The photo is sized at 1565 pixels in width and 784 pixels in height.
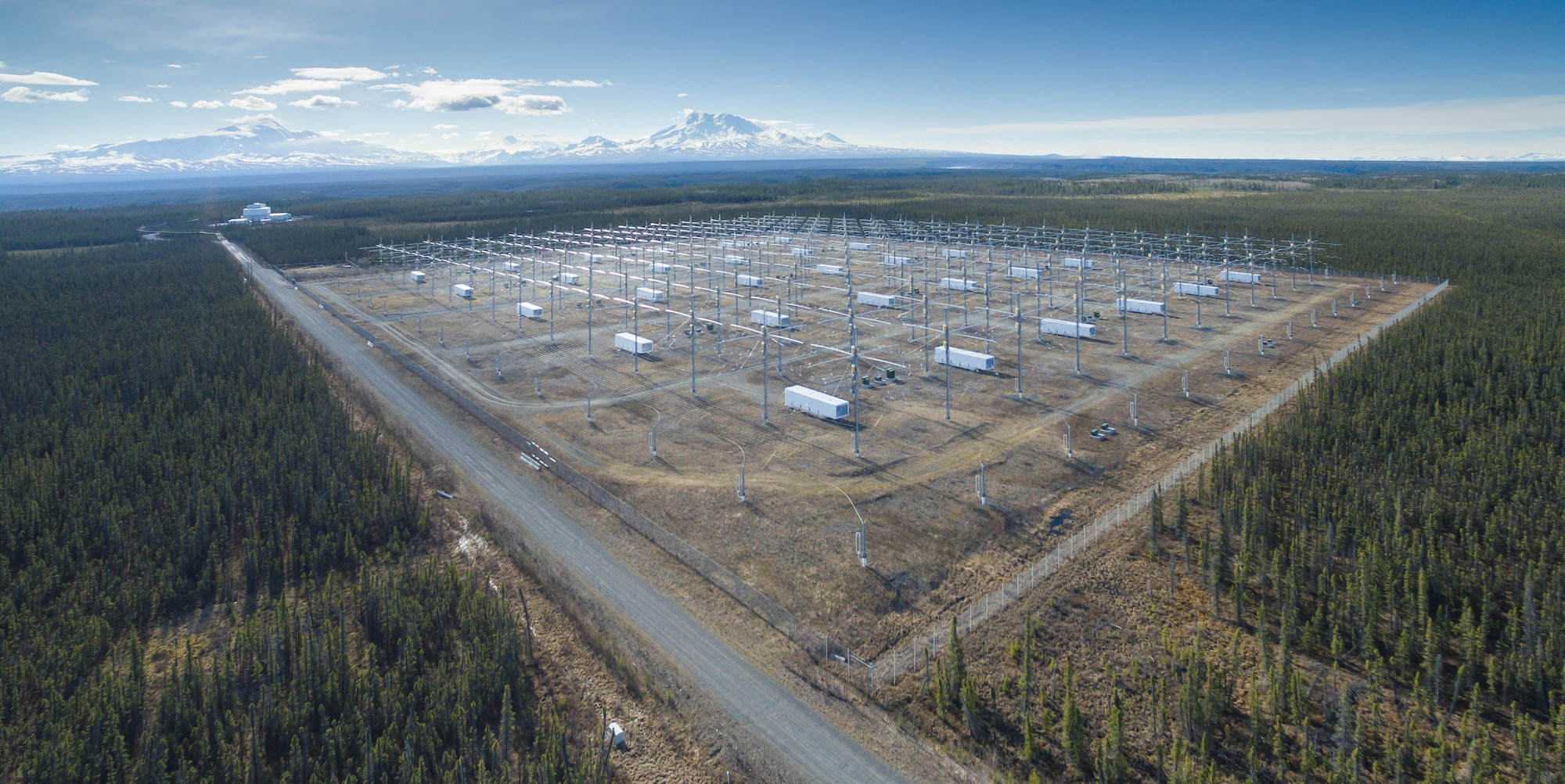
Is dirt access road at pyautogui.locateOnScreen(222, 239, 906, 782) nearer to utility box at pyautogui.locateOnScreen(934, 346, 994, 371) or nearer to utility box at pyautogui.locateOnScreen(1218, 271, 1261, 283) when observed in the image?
utility box at pyautogui.locateOnScreen(934, 346, 994, 371)

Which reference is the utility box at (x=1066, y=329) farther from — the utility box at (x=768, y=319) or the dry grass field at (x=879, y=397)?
the utility box at (x=768, y=319)

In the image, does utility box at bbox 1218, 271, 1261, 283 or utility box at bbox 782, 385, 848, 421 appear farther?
utility box at bbox 1218, 271, 1261, 283

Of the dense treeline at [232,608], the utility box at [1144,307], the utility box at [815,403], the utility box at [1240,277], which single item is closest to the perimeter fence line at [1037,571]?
the dense treeline at [232,608]

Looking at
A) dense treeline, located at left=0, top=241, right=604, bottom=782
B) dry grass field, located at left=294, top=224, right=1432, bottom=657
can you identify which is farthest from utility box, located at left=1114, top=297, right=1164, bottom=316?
dense treeline, located at left=0, top=241, right=604, bottom=782

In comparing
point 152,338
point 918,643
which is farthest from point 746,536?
point 152,338

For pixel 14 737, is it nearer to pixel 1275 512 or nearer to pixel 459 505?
pixel 459 505
